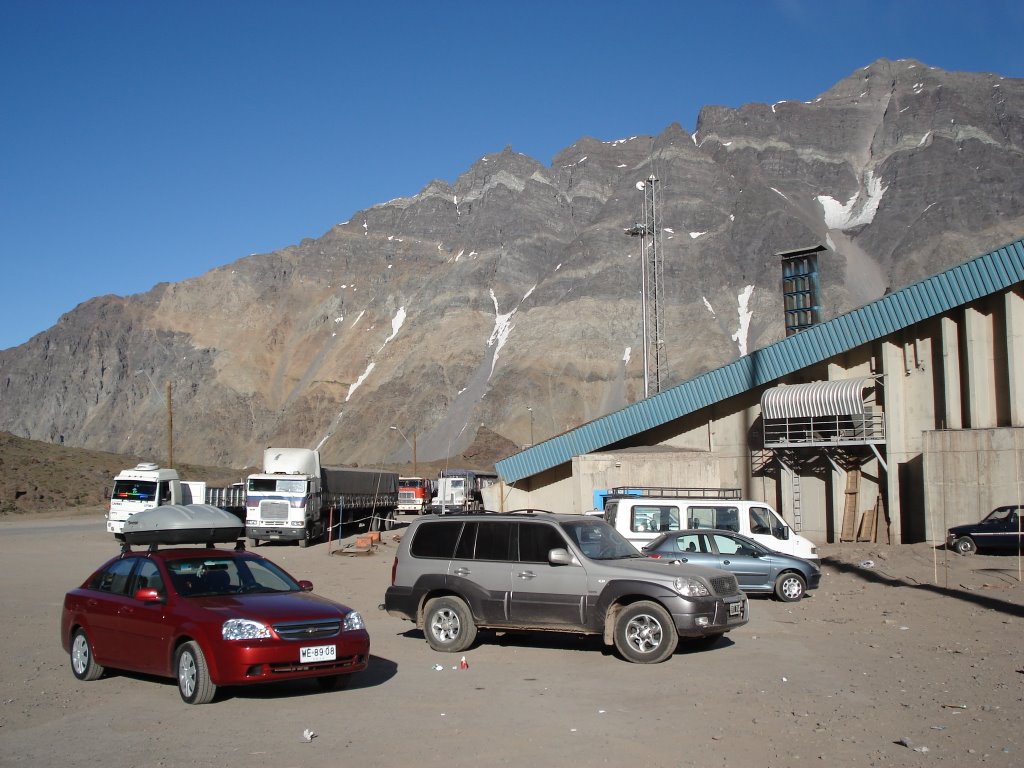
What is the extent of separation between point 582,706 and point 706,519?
11.4 meters

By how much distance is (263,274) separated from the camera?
152875 millimetres

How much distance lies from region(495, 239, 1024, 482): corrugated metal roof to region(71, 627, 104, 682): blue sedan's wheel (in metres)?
26.4

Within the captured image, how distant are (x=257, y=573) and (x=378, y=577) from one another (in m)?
13.1

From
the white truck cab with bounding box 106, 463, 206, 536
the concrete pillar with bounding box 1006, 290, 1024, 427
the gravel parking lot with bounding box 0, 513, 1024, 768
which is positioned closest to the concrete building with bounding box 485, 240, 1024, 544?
the concrete pillar with bounding box 1006, 290, 1024, 427

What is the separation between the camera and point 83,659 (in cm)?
1090

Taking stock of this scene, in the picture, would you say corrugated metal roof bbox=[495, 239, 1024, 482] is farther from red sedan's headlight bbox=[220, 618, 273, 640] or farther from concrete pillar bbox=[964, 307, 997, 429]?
red sedan's headlight bbox=[220, 618, 273, 640]

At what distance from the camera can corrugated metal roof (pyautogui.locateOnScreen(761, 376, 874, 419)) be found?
105ft

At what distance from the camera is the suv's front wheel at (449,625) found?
12.9 metres

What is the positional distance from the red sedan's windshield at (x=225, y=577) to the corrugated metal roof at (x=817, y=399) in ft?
80.4

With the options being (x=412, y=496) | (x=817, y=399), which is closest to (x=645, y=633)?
(x=817, y=399)

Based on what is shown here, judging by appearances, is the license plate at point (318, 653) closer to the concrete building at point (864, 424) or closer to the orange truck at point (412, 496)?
the concrete building at point (864, 424)

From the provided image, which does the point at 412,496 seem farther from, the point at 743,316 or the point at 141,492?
the point at 743,316

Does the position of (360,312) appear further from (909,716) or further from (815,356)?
(909,716)

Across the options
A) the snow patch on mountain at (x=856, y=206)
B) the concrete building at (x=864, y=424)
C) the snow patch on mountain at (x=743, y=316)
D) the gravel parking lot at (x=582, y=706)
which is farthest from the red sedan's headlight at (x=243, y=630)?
the snow patch on mountain at (x=856, y=206)
